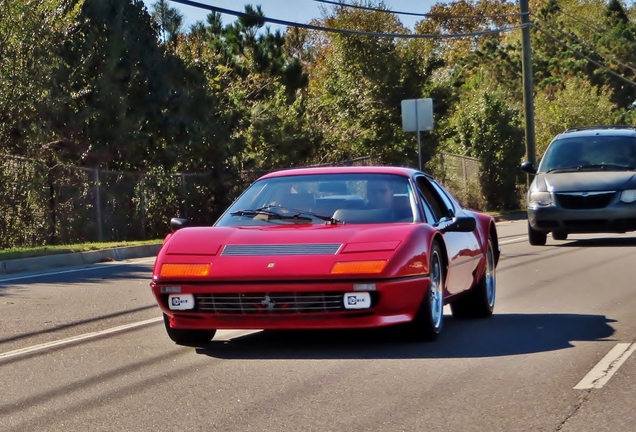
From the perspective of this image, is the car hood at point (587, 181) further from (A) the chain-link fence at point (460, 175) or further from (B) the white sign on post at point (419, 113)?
(A) the chain-link fence at point (460, 175)

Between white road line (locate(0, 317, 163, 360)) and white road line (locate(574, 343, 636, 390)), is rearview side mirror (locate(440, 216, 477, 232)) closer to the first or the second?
white road line (locate(574, 343, 636, 390))

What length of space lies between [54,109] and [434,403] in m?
17.9

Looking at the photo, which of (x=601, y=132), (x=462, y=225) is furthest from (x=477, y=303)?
(x=601, y=132)

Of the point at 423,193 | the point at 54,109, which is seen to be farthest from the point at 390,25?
the point at 423,193

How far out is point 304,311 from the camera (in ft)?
25.0

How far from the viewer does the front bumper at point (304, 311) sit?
7562 mm

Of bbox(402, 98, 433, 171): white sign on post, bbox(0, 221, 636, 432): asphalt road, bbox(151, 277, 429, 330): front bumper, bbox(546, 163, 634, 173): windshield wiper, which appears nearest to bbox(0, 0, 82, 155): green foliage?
bbox(402, 98, 433, 171): white sign on post

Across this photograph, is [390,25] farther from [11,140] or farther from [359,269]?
[359,269]

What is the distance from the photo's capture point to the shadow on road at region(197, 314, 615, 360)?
784cm

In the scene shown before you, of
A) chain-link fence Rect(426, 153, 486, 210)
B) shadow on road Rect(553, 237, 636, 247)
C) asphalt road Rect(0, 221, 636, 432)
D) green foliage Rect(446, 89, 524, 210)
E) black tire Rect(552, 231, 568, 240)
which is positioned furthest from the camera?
green foliage Rect(446, 89, 524, 210)

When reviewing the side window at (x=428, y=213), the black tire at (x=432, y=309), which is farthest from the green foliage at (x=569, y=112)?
the black tire at (x=432, y=309)

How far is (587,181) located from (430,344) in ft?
35.3

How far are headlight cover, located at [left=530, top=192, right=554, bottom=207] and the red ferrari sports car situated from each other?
960cm

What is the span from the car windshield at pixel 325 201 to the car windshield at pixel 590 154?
1052 centimetres
